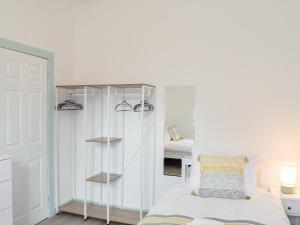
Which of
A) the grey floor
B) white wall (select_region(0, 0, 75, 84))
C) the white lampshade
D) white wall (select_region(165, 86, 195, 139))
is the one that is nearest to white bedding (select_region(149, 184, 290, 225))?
the white lampshade

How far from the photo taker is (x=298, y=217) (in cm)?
257

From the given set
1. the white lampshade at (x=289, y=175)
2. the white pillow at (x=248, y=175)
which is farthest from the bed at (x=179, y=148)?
the white lampshade at (x=289, y=175)

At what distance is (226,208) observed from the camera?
84.3 inches

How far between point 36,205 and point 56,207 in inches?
13.6

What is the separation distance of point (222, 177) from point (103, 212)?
1.66 meters

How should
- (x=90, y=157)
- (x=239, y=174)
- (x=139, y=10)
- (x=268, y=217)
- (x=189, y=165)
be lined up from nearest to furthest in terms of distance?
(x=268, y=217)
(x=239, y=174)
(x=189, y=165)
(x=139, y=10)
(x=90, y=157)

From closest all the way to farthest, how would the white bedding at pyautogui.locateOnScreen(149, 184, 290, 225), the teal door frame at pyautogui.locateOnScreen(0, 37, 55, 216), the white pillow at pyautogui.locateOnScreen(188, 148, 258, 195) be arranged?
the white bedding at pyautogui.locateOnScreen(149, 184, 290, 225)
the white pillow at pyautogui.locateOnScreen(188, 148, 258, 195)
the teal door frame at pyautogui.locateOnScreen(0, 37, 55, 216)

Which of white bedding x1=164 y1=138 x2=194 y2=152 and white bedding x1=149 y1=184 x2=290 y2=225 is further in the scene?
white bedding x1=164 y1=138 x2=194 y2=152

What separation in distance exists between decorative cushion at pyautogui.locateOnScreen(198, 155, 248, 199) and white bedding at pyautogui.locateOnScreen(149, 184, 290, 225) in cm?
7

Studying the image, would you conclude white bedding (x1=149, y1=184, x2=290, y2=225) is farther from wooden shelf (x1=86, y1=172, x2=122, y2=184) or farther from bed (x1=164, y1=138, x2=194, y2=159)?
wooden shelf (x1=86, y1=172, x2=122, y2=184)

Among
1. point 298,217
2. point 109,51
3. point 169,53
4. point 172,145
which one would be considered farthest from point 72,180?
point 298,217

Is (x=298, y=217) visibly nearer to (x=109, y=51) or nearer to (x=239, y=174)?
(x=239, y=174)

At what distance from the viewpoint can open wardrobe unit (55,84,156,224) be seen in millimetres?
3252

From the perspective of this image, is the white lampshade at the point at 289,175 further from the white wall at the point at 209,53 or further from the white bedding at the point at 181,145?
the white bedding at the point at 181,145
